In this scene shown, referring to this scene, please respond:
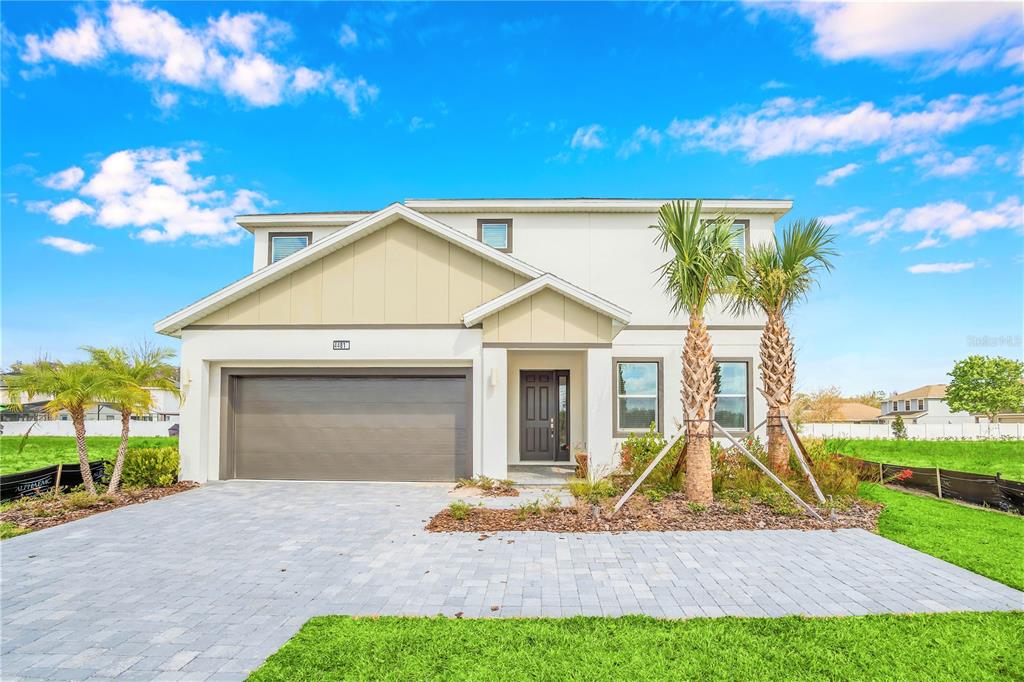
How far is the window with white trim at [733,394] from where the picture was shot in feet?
44.2

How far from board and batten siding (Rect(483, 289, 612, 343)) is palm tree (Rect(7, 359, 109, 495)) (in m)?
7.91

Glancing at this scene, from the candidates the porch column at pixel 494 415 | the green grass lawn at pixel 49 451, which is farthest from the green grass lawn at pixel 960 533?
the green grass lawn at pixel 49 451

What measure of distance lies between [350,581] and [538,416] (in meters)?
9.28

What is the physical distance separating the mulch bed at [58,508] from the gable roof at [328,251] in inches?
149

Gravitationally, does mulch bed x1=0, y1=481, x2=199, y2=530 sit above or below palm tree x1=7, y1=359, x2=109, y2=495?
below

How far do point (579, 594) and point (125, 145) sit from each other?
59.6 feet

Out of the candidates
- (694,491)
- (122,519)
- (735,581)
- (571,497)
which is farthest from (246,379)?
(735,581)

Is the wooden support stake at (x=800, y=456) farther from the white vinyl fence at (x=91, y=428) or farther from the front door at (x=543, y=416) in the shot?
the white vinyl fence at (x=91, y=428)

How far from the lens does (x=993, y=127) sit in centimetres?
1396

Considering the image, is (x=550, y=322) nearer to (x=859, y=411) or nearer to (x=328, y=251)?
(x=328, y=251)

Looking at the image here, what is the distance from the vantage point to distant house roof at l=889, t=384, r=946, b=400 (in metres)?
56.4

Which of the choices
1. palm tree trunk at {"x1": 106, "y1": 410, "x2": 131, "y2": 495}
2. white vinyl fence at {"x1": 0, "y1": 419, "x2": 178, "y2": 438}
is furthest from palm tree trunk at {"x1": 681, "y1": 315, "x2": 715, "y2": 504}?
white vinyl fence at {"x1": 0, "y1": 419, "x2": 178, "y2": 438}

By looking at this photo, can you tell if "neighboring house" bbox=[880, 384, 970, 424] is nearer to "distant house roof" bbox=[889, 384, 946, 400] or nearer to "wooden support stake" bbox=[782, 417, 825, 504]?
"distant house roof" bbox=[889, 384, 946, 400]

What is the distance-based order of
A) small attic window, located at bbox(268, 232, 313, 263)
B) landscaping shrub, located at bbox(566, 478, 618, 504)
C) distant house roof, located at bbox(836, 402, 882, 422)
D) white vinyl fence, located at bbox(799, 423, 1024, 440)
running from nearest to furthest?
landscaping shrub, located at bbox(566, 478, 618, 504) < small attic window, located at bbox(268, 232, 313, 263) < white vinyl fence, located at bbox(799, 423, 1024, 440) < distant house roof, located at bbox(836, 402, 882, 422)
